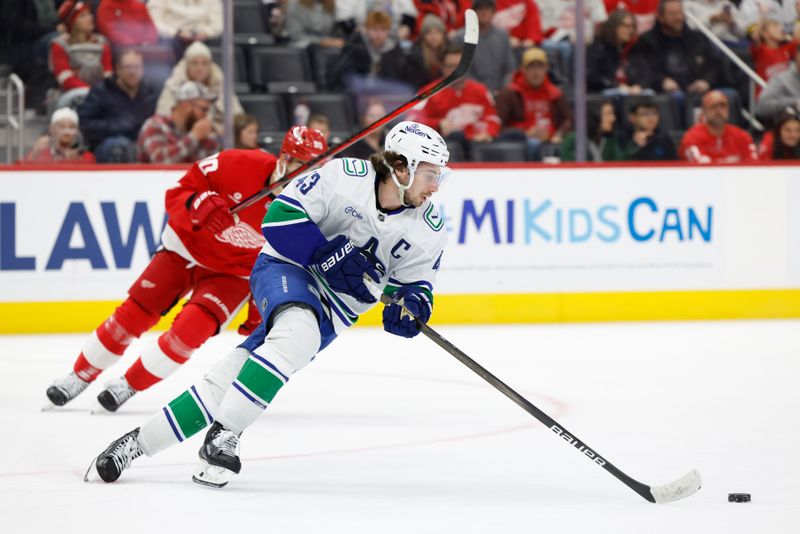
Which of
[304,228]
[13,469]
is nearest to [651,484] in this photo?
[304,228]

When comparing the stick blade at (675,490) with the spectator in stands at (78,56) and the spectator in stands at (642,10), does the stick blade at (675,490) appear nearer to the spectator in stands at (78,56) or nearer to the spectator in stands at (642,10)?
the spectator in stands at (78,56)

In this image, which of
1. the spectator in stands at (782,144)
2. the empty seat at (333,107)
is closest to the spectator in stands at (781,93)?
the spectator in stands at (782,144)

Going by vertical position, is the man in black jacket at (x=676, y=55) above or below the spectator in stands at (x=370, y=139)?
above

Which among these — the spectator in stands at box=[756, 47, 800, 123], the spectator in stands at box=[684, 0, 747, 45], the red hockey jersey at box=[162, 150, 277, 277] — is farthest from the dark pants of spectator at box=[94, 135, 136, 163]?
the spectator in stands at box=[756, 47, 800, 123]

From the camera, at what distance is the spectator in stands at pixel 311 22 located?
9.03 meters

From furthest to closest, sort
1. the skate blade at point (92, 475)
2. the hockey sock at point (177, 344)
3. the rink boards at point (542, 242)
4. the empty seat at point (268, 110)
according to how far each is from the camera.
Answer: the empty seat at point (268, 110) → the rink boards at point (542, 242) → the hockey sock at point (177, 344) → the skate blade at point (92, 475)

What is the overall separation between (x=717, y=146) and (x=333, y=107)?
96.1 inches

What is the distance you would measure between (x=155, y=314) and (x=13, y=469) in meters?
Answer: 1.25

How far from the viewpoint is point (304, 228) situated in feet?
12.7

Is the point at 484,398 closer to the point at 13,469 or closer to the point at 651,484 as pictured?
the point at 651,484

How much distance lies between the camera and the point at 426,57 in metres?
8.73

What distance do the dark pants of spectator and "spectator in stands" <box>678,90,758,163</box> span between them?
134 inches

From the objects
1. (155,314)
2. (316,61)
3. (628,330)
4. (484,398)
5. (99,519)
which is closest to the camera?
(99,519)

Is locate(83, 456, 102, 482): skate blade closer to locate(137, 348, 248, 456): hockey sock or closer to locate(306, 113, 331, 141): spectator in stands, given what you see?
locate(137, 348, 248, 456): hockey sock
